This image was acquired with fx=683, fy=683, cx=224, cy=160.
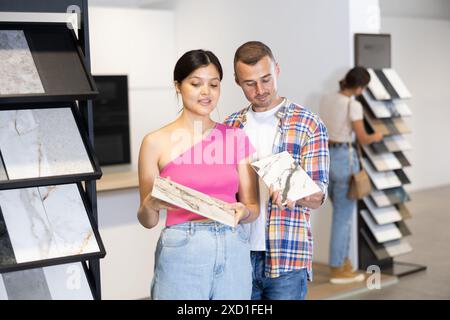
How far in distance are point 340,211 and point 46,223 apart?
2.32m

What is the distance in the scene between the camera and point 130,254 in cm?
319

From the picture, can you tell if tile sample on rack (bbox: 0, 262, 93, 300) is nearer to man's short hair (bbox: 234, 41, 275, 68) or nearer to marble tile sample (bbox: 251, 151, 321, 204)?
marble tile sample (bbox: 251, 151, 321, 204)

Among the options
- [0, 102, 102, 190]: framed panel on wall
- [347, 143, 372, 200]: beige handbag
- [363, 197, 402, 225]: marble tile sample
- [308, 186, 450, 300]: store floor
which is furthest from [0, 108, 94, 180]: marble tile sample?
[363, 197, 402, 225]: marble tile sample

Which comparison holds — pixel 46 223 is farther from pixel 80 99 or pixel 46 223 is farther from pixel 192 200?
pixel 192 200

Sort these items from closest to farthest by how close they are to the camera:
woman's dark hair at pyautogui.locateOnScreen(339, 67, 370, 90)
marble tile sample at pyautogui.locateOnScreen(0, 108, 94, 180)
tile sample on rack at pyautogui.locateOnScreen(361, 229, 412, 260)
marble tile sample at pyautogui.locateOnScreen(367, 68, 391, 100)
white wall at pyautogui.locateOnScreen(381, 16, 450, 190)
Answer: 1. marble tile sample at pyautogui.locateOnScreen(0, 108, 94, 180)
2. white wall at pyautogui.locateOnScreen(381, 16, 450, 190)
3. woman's dark hair at pyautogui.locateOnScreen(339, 67, 370, 90)
4. marble tile sample at pyautogui.locateOnScreen(367, 68, 391, 100)
5. tile sample on rack at pyautogui.locateOnScreen(361, 229, 412, 260)

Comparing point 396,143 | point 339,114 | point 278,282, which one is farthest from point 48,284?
point 396,143

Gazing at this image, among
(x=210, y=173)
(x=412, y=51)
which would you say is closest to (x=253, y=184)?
(x=210, y=173)

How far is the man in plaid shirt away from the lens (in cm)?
172

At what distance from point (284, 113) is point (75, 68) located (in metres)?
0.57

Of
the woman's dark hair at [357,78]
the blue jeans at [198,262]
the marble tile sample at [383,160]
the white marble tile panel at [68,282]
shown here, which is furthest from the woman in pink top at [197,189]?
the marble tile sample at [383,160]

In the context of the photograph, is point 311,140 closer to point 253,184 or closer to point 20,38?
point 253,184

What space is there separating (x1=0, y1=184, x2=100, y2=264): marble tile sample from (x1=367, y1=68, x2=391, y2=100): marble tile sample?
244cm

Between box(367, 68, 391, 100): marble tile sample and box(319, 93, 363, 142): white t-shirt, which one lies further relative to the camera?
box(367, 68, 391, 100): marble tile sample

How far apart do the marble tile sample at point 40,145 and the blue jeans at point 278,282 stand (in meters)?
0.51
